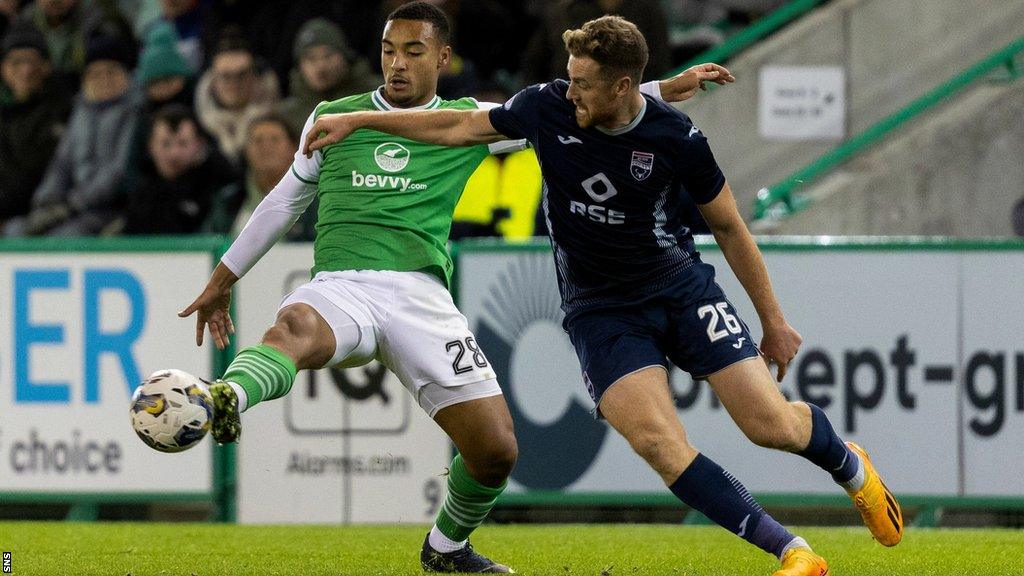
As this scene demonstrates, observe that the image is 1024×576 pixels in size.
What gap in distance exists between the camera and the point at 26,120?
46.0ft

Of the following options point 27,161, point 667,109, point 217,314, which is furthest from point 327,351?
point 27,161

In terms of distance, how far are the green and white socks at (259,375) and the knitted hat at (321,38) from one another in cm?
623

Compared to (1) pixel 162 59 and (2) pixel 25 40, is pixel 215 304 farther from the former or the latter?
(2) pixel 25 40

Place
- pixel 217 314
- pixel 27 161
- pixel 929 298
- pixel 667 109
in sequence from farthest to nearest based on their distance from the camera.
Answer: pixel 27 161, pixel 929 298, pixel 217 314, pixel 667 109

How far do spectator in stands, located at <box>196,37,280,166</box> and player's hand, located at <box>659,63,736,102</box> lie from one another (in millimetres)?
6936

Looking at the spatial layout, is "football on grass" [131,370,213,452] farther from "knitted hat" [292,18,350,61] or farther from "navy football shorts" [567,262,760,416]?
"knitted hat" [292,18,350,61]

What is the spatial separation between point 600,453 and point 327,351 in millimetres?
3727

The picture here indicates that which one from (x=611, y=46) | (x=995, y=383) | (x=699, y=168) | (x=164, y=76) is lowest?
(x=995, y=383)

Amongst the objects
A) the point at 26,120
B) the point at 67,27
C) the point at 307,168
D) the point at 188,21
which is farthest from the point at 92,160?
the point at 307,168

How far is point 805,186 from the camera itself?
12.3 metres

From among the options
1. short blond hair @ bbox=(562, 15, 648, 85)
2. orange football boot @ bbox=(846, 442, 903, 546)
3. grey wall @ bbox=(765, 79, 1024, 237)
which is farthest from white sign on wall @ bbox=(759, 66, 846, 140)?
short blond hair @ bbox=(562, 15, 648, 85)

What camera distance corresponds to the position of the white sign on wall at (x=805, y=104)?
12641 millimetres

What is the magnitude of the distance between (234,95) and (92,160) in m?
1.25

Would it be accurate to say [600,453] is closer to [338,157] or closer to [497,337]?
[497,337]
